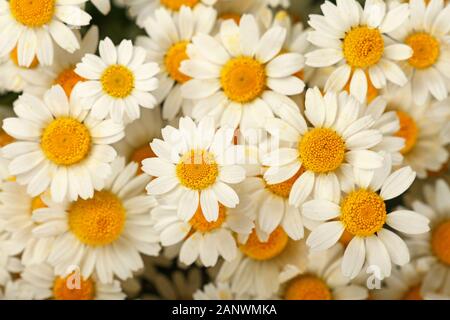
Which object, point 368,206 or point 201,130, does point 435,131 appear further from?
point 201,130

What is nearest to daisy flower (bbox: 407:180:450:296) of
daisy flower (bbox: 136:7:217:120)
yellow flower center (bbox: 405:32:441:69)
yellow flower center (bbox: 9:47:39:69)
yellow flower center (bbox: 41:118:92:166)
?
yellow flower center (bbox: 405:32:441:69)

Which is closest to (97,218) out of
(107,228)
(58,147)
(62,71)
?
(107,228)

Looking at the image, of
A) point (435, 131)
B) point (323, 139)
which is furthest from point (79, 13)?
point (435, 131)

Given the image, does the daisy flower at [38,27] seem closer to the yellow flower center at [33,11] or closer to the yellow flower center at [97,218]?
the yellow flower center at [33,11]

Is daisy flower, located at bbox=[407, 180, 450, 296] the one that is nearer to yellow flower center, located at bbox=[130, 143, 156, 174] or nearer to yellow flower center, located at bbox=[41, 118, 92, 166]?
yellow flower center, located at bbox=[130, 143, 156, 174]

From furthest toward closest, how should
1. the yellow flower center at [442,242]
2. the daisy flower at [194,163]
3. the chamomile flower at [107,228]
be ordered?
the yellow flower center at [442,242] < the chamomile flower at [107,228] < the daisy flower at [194,163]

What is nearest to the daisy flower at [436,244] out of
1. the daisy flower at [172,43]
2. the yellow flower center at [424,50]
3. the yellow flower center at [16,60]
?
the yellow flower center at [424,50]
